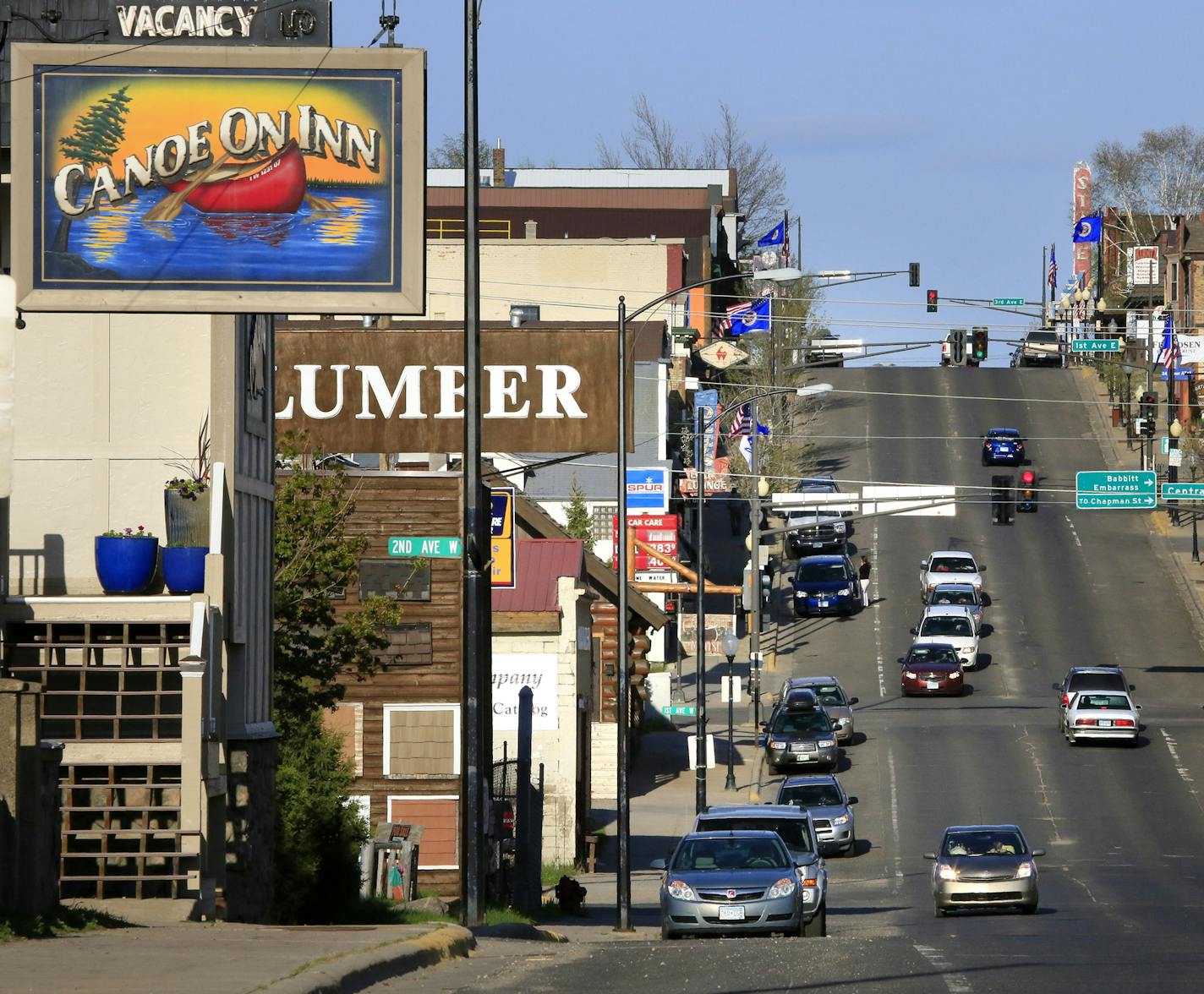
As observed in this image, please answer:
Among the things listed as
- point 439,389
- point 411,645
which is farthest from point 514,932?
point 411,645

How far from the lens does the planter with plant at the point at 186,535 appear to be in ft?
59.9

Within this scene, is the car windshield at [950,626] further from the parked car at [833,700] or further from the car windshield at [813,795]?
the car windshield at [813,795]

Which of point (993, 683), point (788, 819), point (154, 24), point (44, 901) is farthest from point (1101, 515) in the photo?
point (44, 901)

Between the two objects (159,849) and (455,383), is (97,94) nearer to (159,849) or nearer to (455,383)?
(159,849)

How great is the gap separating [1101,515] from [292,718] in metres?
62.4

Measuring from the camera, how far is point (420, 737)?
3297 cm

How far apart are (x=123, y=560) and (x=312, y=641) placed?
7.47 m

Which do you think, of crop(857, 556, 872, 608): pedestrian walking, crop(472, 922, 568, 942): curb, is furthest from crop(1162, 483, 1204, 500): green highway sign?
crop(472, 922, 568, 942): curb

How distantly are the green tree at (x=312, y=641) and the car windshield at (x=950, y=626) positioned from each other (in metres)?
34.2

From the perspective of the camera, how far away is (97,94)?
1720 centimetres

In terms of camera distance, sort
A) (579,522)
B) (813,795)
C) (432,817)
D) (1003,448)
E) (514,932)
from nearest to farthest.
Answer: (514,932) < (432,817) < (813,795) < (579,522) < (1003,448)

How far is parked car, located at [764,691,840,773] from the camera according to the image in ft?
149

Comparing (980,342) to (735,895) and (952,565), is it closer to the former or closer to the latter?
(952,565)

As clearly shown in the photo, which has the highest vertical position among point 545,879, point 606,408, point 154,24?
point 154,24
